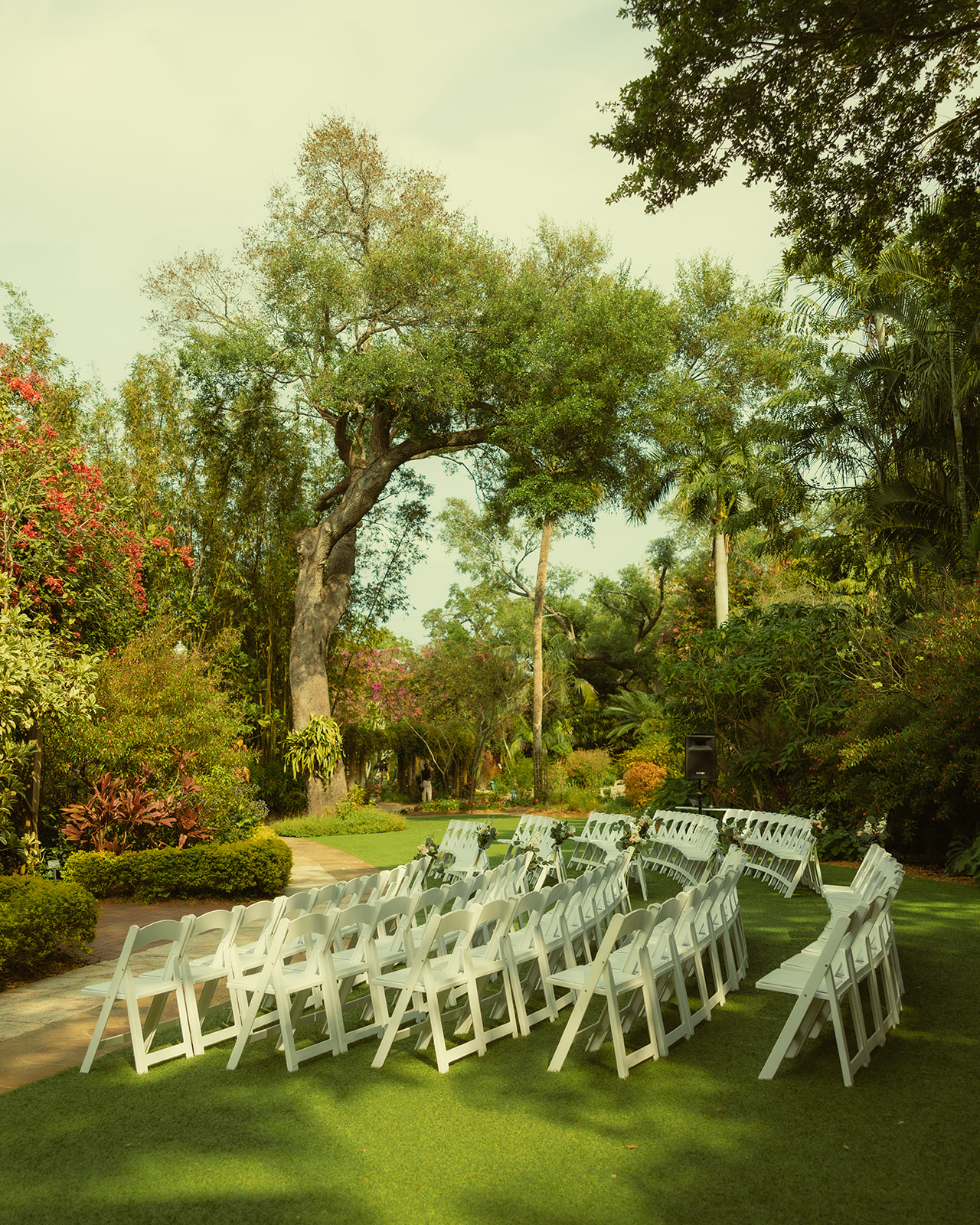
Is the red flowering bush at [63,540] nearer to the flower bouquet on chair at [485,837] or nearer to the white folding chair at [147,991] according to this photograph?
the flower bouquet on chair at [485,837]

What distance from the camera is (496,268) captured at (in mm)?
16125

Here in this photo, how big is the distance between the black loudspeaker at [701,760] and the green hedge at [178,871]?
595 centimetres

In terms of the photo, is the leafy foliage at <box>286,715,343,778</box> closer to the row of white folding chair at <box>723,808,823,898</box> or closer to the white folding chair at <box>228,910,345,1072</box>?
the row of white folding chair at <box>723,808,823,898</box>

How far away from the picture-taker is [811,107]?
229 inches

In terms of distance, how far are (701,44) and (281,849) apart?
8183mm

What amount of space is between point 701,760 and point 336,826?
7740 millimetres

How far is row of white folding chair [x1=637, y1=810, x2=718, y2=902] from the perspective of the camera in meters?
8.71

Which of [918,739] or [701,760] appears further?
[701,760]

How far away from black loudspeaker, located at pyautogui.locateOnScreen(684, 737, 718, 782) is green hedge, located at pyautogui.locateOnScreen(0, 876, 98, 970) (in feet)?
26.7

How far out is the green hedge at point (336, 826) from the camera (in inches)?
645

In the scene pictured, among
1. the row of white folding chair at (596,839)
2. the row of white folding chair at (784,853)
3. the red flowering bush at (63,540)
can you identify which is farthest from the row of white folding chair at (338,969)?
the red flowering bush at (63,540)

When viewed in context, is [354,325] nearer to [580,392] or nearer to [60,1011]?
[580,392]

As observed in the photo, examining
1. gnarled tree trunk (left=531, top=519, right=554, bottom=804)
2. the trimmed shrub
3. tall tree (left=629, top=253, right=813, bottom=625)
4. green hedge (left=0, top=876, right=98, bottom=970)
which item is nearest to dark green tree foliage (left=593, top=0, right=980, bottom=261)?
green hedge (left=0, top=876, right=98, bottom=970)

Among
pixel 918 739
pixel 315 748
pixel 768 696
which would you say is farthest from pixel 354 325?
pixel 918 739
